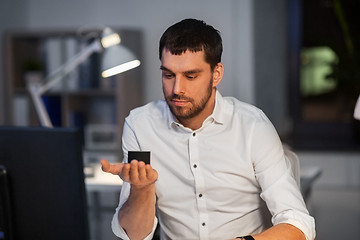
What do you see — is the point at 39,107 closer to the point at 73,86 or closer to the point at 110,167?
the point at 73,86

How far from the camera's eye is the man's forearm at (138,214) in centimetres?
168

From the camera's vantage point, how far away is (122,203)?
179cm

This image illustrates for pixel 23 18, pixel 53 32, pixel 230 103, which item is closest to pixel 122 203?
pixel 230 103

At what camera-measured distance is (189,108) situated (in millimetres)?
1696

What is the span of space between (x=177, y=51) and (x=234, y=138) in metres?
0.35

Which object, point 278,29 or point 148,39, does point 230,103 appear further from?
point 278,29

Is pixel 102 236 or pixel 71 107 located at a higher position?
pixel 71 107

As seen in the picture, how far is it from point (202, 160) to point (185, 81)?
29 centimetres

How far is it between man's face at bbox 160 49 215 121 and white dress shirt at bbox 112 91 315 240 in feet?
0.50

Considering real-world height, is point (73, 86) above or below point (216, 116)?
below

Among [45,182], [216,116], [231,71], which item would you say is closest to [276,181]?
[216,116]

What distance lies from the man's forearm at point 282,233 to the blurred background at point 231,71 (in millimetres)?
2417

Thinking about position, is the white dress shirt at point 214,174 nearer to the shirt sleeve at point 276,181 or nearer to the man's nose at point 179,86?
the shirt sleeve at point 276,181

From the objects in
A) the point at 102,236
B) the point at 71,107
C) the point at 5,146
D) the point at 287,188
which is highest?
the point at 5,146
